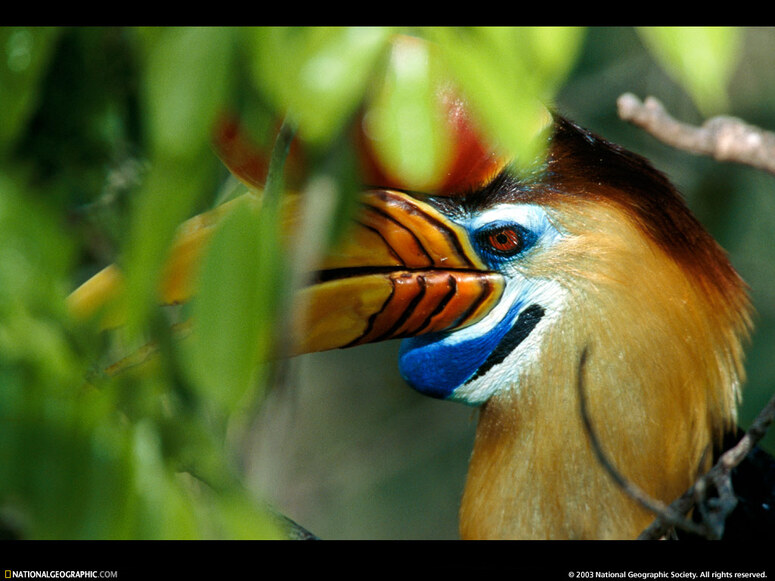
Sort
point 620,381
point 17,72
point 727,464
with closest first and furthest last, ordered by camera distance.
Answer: point 17,72, point 727,464, point 620,381

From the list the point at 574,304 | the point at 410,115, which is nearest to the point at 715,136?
the point at 574,304

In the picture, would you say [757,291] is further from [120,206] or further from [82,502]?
[82,502]

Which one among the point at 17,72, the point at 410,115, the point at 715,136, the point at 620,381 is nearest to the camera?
the point at 410,115

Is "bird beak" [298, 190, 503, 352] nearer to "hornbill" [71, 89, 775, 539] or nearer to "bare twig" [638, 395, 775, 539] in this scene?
"hornbill" [71, 89, 775, 539]

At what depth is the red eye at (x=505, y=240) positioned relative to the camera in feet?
4.30

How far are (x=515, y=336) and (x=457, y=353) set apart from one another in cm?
10

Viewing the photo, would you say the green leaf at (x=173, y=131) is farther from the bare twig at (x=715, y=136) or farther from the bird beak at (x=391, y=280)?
the bare twig at (x=715, y=136)

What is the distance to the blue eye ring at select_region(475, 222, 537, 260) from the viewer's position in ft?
4.29

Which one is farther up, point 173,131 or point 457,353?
point 173,131

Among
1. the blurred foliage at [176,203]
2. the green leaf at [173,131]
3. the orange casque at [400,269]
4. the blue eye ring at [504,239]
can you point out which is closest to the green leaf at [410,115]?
the blurred foliage at [176,203]

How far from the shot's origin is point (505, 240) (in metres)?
1.32

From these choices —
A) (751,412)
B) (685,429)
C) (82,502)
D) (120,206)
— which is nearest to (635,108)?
(685,429)

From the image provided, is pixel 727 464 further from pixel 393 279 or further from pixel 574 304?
pixel 393 279

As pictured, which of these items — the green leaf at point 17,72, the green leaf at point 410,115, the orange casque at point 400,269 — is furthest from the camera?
the orange casque at point 400,269
